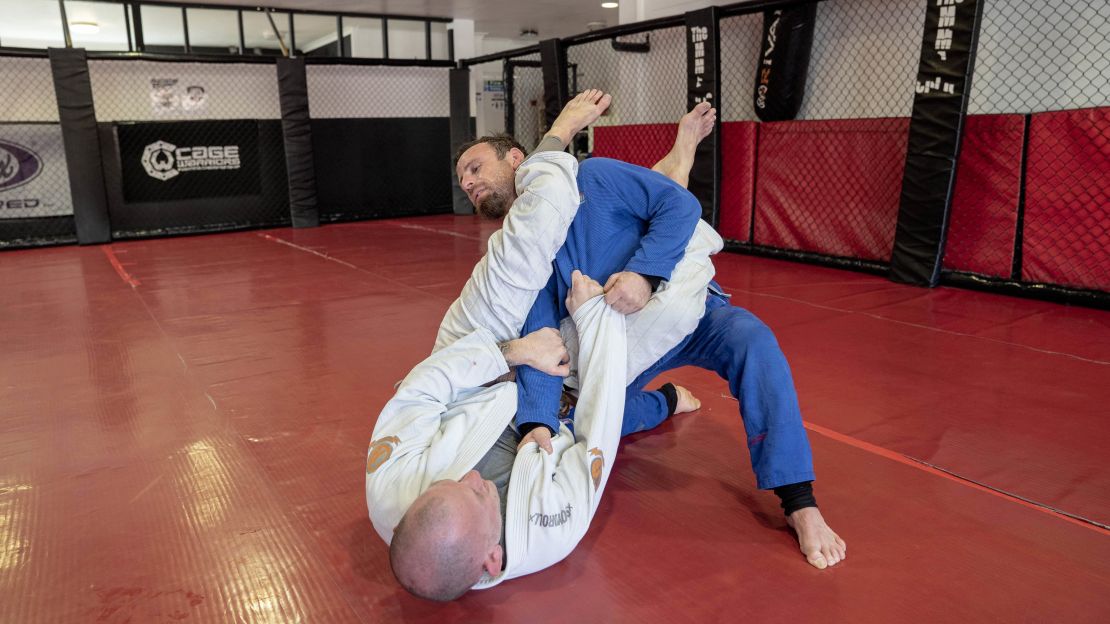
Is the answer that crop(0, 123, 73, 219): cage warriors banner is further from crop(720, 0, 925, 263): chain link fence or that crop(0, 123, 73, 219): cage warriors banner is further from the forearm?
the forearm

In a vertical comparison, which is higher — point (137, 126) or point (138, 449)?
point (137, 126)

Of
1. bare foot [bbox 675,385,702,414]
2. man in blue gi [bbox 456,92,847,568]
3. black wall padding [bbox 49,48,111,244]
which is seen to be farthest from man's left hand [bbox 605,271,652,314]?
black wall padding [bbox 49,48,111,244]

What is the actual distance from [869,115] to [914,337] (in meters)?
2.92

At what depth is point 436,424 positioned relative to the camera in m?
1.81

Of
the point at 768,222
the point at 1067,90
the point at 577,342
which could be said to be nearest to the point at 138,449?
the point at 577,342

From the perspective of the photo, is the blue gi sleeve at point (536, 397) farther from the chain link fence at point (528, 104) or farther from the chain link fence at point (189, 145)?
the chain link fence at point (528, 104)

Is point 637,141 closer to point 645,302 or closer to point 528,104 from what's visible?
point 645,302

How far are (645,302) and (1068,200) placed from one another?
3.58 meters

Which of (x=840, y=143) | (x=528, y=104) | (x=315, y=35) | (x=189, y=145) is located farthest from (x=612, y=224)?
(x=315, y=35)

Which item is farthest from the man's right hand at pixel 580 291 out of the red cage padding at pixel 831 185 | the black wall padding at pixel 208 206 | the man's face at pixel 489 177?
the black wall padding at pixel 208 206

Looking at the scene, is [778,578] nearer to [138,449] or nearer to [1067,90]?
[138,449]

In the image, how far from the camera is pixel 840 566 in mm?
1720

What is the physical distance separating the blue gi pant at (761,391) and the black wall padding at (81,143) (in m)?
8.03

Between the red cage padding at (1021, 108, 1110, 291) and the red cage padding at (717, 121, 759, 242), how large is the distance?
2.13m
